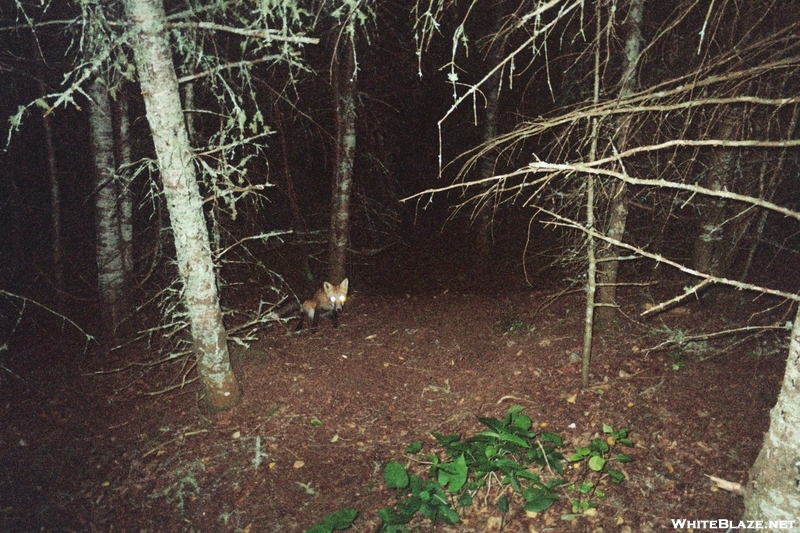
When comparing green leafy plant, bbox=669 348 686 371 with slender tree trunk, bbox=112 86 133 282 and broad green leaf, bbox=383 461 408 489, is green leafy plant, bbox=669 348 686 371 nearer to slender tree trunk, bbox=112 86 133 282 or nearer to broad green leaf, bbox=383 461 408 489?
broad green leaf, bbox=383 461 408 489

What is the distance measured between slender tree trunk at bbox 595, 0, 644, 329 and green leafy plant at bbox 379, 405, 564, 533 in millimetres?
1819

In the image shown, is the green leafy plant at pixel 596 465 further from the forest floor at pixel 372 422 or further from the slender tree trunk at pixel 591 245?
the slender tree trunk at pixel 591 245

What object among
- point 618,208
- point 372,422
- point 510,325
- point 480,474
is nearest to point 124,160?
point 372,422

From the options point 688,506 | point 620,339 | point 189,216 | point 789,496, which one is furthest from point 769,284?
point 189,216

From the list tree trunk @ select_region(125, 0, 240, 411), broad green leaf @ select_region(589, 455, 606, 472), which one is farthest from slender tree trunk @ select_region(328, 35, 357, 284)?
broad green leaf @ select_region(589, 455, 606, 472)

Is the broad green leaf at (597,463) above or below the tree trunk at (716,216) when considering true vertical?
below

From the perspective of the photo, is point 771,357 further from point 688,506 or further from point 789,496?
point 789,496

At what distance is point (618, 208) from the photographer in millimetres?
5648

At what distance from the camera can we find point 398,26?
10781mm

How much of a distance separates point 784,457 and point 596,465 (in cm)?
168

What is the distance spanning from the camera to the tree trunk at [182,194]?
4.39 metres

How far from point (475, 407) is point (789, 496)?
10.9ft

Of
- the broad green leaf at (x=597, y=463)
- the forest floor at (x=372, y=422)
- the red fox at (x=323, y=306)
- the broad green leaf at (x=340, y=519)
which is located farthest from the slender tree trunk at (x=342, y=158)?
the broad green leaf at (x=597, y=463)

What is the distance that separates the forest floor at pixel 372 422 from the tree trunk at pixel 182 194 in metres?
0.78
